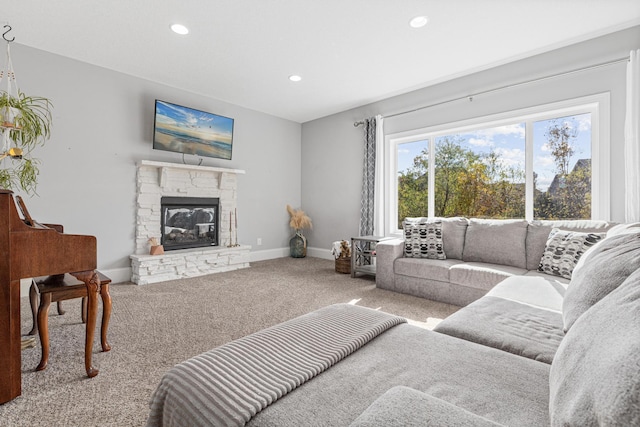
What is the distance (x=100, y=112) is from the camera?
146 inches

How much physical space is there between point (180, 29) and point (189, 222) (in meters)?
2.51

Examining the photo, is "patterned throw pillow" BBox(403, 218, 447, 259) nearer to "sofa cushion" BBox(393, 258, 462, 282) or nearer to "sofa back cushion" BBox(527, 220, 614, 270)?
"sofa cushion" BBox(393, 258, 462, 282)

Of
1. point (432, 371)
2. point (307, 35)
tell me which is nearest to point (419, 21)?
point (307, 35)

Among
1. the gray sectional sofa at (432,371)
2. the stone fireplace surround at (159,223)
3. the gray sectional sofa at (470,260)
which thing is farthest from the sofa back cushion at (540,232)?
the stone fireplace surround at (159,223)

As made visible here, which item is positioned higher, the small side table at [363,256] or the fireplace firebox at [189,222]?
the fireplace firebox at [189,222]

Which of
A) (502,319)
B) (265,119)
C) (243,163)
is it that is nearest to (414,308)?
(502,319)

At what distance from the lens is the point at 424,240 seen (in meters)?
3.51

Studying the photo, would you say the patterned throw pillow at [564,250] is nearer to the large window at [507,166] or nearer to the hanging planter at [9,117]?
the large window at [507,166]

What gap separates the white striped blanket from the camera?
0.82 metres

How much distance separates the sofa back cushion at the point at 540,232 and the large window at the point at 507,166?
46cm

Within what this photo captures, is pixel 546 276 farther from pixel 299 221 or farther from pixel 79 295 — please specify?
pixel 299 221

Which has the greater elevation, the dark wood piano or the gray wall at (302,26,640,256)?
the gray wall at (302,26,640,256)

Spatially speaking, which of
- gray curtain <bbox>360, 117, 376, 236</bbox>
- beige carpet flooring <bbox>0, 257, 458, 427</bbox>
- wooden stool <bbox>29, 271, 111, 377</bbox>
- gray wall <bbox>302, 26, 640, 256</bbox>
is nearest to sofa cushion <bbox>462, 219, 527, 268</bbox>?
beige carpet flooring <bbox>0, 257, 458, 427</bbox>

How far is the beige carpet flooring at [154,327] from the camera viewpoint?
1.50 m
